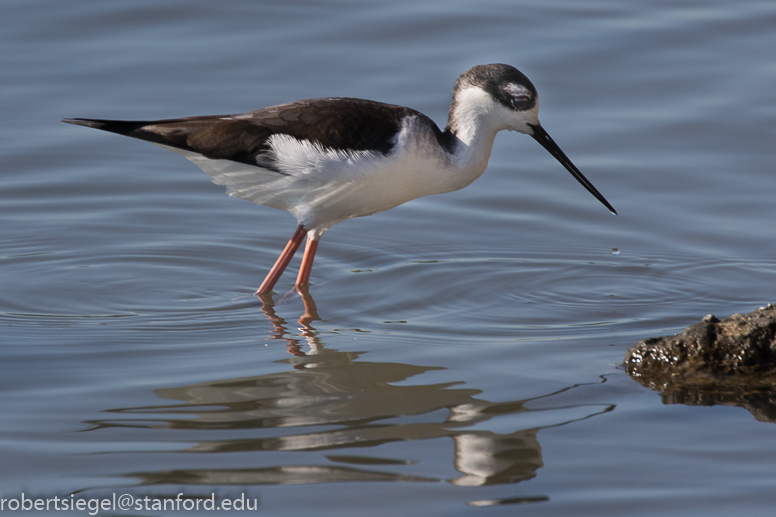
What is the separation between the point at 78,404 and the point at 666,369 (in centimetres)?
297

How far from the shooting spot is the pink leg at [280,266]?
684 cm

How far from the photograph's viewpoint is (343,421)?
15.4 ft

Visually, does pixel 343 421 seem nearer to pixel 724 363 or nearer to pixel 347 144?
pixel 724 363

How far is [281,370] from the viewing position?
17.7 ft

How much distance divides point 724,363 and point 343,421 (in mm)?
1935

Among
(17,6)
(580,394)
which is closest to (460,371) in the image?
(580,394)

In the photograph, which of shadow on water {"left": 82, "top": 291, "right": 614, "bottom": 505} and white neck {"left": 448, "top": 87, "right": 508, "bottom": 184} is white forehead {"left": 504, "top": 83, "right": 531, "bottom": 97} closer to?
white neck {"left": 448, "top": 87, "right": 508, "bottom": 184}

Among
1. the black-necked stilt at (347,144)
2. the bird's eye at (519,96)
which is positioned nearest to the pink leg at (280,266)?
the black-necked stilt at (347,144)

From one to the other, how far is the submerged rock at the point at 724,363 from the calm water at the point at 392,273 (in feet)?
0.51

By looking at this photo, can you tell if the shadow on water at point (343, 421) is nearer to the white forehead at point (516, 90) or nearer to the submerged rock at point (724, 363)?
the submerged rock at point (724, 363)

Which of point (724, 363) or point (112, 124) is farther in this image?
point (112, 124)

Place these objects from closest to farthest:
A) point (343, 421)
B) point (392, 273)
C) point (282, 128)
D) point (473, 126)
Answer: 1. point (343, 421)
2. point (282, 128)
3. point (473, 126)
4. point (392, 273)

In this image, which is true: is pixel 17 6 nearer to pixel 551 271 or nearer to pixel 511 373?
pixel 551 271

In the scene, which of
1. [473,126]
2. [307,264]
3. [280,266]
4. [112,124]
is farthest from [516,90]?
[112,124]
